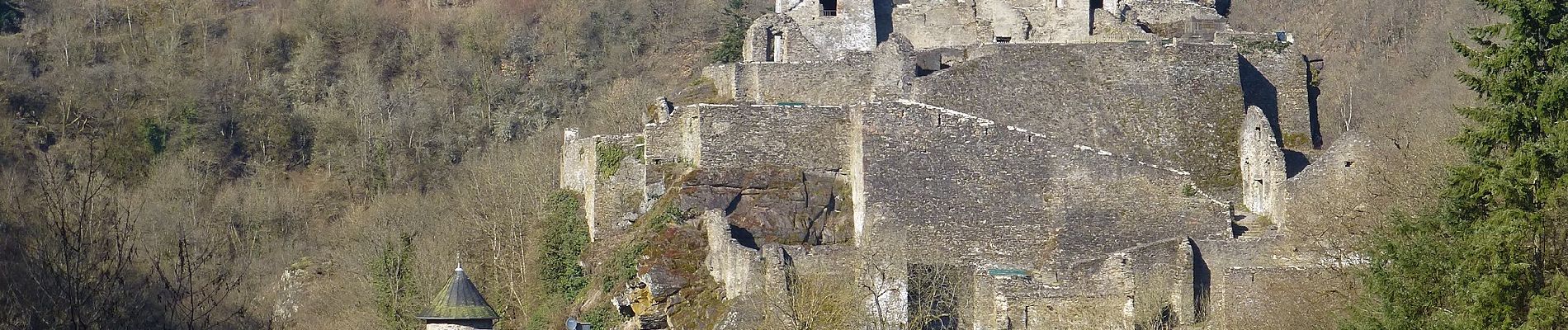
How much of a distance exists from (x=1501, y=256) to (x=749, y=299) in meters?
13.9

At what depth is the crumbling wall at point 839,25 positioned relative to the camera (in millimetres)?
55406

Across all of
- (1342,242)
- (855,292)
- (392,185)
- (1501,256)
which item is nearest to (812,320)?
(855,292)

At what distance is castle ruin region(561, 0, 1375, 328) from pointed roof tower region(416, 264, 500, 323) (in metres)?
4.38

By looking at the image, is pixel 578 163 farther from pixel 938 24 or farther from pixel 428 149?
pixel 428 149

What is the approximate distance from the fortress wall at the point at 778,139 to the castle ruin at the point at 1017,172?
3cm

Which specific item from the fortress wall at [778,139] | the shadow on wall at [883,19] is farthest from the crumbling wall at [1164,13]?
the fortress wall at [778,139]

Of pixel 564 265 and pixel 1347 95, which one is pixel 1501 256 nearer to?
pixel 564 265

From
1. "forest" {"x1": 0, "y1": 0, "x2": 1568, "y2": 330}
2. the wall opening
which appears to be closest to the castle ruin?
the wall opening

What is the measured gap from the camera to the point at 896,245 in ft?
152

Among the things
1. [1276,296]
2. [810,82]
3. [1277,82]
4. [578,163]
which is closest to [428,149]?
[578,163]

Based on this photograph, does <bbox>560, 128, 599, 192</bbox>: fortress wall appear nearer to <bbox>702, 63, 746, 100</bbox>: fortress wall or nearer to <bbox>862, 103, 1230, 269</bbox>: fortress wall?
<bbox>702, 63, 746, 100</bbox>: fortress wall

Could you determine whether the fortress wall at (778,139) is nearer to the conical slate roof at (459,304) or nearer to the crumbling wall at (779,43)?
the crumbling wall at (779,43)

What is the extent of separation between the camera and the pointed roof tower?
42.6 m

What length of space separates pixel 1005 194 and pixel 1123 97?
4.36 metres
